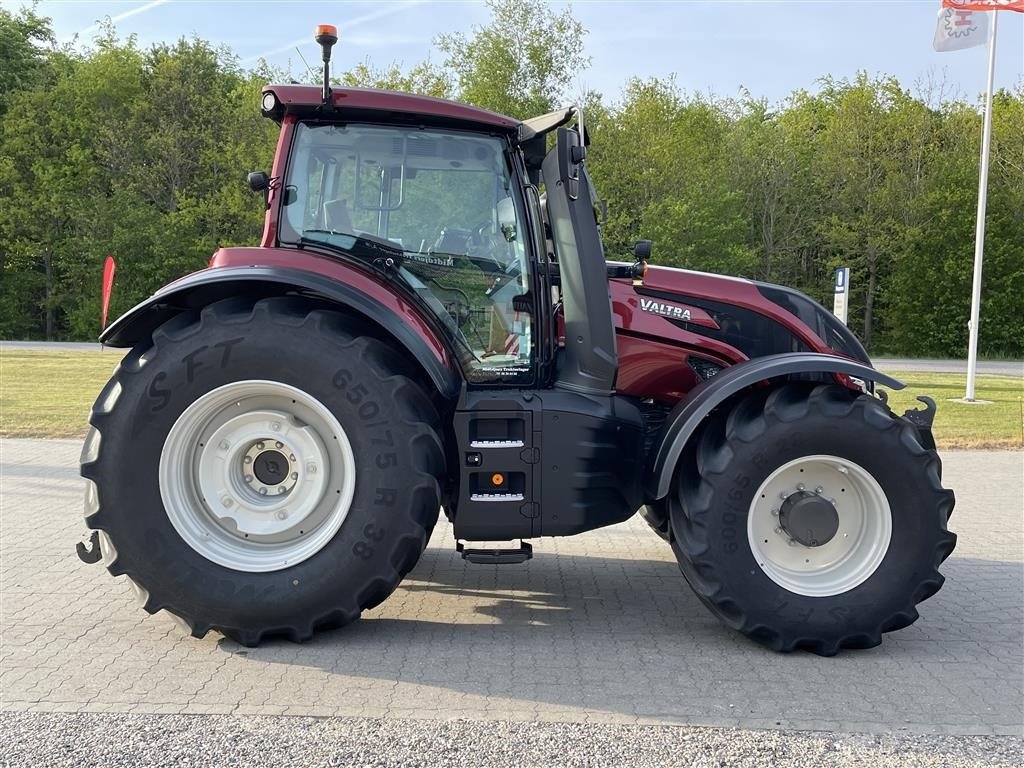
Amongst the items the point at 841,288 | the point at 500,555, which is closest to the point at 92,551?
the point at 500,555

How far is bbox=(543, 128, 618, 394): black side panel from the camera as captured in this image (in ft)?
13.4

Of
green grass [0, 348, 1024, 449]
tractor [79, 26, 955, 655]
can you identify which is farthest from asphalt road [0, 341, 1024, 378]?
tractor [79, 26, 955, 655]

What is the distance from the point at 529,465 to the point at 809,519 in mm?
1312

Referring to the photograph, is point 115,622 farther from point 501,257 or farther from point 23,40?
point 23,40

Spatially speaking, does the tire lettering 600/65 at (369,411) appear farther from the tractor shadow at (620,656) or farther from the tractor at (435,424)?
the tractor shadow at (620,656)

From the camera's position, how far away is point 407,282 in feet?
13.6

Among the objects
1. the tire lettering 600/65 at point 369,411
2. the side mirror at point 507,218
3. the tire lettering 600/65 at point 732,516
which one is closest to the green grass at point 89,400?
the tire lettering 600/65 at point 732,516

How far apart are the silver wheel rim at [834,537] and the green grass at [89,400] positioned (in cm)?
575

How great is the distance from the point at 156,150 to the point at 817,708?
34.1 metres

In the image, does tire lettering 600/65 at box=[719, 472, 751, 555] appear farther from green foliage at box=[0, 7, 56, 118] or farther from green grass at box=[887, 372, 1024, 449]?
green foliage at box=[0, 7, 56, 118]

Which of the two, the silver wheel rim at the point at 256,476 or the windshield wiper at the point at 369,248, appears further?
the windshield wiper at the point at 369,248

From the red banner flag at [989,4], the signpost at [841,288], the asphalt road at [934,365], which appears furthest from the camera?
the asphalt road at [934,365]

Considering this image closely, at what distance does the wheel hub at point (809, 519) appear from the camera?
3.98 m

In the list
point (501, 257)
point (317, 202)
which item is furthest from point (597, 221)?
point (317, 202)
